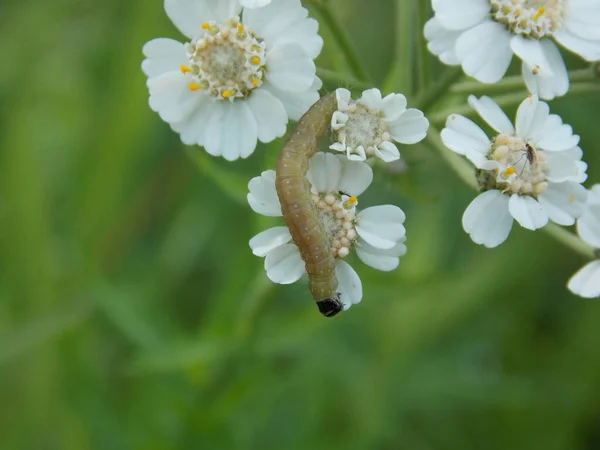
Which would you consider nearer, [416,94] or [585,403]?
[416,94]

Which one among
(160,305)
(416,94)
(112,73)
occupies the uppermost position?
(416,94)

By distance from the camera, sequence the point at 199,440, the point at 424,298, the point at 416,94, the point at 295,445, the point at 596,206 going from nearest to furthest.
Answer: the point at 596,206 → the point at 416,94 → the point at 199,440 → the point at 295,445 → the point at 424,298

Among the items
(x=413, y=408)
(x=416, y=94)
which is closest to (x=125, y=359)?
(x=413, y=408)

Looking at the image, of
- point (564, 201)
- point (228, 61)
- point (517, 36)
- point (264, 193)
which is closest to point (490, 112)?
point (517, 36)

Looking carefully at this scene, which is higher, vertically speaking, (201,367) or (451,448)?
(201,367)

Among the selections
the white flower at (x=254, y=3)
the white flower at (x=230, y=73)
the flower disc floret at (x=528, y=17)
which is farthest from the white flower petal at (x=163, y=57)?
the flower disc floret at (x=528, y=17)

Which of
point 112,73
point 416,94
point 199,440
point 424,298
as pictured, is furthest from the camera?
point 112,73

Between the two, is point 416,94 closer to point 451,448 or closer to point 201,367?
point 201,367

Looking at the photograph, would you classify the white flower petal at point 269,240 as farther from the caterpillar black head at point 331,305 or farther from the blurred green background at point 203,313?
the blurred green background at point 203,313
